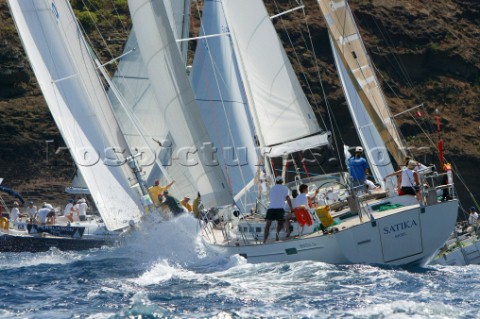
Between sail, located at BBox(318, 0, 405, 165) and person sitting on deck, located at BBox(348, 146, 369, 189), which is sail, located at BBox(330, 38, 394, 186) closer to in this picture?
sail, located at BBox(318, 0, 405, 165)

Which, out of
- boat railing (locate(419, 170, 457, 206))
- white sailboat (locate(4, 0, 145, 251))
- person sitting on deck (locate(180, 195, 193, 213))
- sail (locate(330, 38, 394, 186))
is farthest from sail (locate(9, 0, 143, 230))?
boat railing (locate(419, 170, 457, 206))

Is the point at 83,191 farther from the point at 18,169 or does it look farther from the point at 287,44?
the point at 287,44

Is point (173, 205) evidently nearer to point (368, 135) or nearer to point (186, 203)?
point (186, 203)

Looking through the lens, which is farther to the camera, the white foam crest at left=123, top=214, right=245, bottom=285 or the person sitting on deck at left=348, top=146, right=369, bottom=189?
the person sitting on deck at left=348, top=146, right=369, bottom=189

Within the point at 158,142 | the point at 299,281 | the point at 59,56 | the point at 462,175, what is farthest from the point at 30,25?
the point at 462,175

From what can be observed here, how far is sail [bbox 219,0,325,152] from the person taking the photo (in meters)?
23.3

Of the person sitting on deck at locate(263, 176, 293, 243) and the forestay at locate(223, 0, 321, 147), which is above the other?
the forestay at locate(223, 0, 321, 147)

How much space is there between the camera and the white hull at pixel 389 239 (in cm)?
1817

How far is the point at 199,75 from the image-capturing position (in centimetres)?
2625

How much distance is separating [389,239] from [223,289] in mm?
3107

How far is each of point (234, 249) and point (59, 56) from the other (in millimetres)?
7160

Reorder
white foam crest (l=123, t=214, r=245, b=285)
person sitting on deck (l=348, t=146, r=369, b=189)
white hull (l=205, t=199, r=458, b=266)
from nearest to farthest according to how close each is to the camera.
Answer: white hull (l=205, t=199, r=458, b=266) → white foam crest (l=123, t=214, r=245, b=285) → person sitting on deck (l=348, t=146, r=369, b=189)

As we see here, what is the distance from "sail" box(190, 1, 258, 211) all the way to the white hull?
630cm

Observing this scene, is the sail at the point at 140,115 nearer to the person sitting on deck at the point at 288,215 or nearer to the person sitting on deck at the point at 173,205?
the person sitting on deck at the point at 173,205
